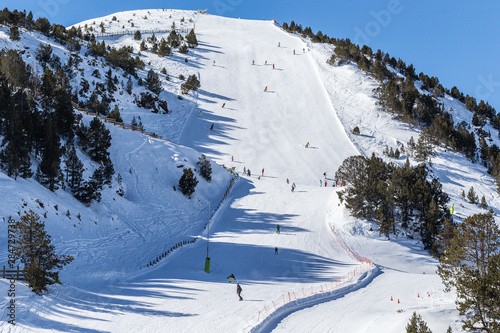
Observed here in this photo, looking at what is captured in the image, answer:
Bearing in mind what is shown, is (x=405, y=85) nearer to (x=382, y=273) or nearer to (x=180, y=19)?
(x=382, y=273)

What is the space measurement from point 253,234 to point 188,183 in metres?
10.3

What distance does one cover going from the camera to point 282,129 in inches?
2457

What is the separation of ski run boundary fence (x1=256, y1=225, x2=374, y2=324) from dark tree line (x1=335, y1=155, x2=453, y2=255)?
16.9ft

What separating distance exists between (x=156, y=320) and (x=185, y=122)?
154 ft

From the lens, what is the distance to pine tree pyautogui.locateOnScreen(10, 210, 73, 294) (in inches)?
711

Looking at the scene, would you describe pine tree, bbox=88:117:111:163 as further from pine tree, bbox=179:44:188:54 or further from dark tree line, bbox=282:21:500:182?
pine tree, bbox=179:44:188:54

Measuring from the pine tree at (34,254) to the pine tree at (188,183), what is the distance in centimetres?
2125

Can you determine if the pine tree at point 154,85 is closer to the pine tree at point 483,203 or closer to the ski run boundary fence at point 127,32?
the ski run boundary fence at point 127,32

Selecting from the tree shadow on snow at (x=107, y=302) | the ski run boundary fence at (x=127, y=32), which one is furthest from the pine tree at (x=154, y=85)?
the tree shadow on snow at (x=107, y=302)

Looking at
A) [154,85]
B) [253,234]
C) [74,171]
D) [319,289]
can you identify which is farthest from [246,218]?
[154,85]

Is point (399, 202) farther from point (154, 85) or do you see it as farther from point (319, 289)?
point (154, 85)

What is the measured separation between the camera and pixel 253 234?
33781 mm

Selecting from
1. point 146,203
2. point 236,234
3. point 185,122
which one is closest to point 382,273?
point 236,234

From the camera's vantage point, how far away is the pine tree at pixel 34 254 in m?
18.0
